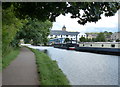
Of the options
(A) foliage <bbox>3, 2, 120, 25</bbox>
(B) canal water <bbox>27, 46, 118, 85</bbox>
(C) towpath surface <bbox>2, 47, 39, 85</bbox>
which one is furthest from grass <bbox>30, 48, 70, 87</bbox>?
(A) foliage <bbox>3, 2, 120, 25</bbox>

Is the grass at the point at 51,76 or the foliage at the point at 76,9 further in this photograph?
the grass at the point at 51,76

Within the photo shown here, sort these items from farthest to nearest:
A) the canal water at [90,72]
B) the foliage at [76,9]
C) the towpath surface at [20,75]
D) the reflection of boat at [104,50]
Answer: the reflection of boat at [104,50], the canal water at [90,72], the towpath surface at [20,75], the foliage at [76,9]

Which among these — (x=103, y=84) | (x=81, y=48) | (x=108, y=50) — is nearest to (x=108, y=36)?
(x=81, y=48)

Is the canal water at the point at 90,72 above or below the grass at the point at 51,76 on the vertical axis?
below

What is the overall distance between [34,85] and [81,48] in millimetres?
35515

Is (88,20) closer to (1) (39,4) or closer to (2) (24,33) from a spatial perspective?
(1) (39,4)

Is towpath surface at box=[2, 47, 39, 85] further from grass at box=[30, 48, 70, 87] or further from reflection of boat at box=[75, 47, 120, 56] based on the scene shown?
reflection of boat at box=[75, 47, 120, 56]

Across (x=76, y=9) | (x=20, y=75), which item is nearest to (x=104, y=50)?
(x=20, y=75)

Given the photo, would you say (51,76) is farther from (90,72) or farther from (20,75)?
(90,72)

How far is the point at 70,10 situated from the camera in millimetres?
5062

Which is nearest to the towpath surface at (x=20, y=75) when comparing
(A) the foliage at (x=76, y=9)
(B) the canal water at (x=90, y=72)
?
(B) the canal water at (x=90, y=72)

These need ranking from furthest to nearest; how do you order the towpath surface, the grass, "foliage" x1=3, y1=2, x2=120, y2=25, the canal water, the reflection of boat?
the reflection of boat, the canal water, the grass, the towpath surface, "foliage" x1=3, y1=2, x2=120, y2=25

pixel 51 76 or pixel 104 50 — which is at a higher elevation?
pixel 51 76

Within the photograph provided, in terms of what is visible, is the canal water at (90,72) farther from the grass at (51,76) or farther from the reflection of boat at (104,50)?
the reflection of boat at (104,50)
